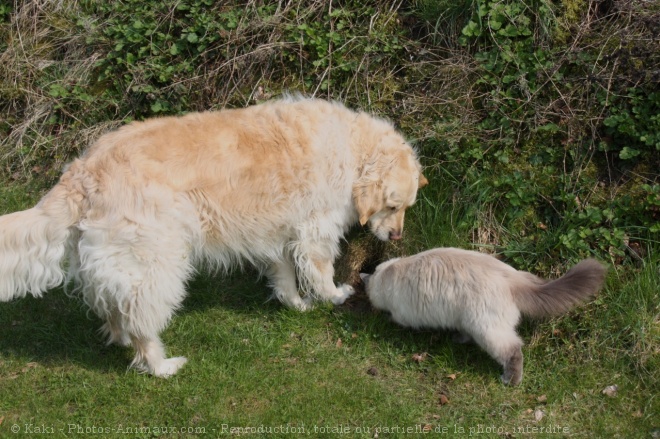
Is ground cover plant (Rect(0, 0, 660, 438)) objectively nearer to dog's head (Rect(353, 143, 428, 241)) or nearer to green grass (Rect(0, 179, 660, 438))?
green grass (Rect(0, 179, 660, 438))

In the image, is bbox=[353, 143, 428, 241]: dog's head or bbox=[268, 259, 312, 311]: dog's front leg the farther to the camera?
bbox=[268, 259, 312, 311]: dog's front leg

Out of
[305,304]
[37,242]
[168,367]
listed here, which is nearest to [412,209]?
[305,304]

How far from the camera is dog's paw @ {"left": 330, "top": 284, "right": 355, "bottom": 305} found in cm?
493

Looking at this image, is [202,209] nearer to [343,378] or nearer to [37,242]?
[37,242]

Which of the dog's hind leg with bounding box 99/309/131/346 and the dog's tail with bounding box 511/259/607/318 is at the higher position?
the dog's tail with bounding box 511/259/607/318

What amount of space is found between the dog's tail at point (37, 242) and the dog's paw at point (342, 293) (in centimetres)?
202

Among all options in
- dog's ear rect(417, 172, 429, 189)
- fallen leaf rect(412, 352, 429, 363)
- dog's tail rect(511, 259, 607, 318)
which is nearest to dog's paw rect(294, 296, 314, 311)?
fallen leaf rect(412, 352, 429, 363)

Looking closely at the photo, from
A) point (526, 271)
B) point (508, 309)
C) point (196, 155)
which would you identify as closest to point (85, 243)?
point (196, 155)

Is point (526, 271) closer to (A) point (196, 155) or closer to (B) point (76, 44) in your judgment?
(A) point (196, 155)

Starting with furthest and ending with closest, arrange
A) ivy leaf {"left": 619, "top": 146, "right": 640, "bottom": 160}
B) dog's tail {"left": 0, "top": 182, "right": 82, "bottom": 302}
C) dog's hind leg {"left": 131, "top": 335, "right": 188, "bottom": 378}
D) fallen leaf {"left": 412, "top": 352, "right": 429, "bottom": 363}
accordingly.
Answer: ivy leaf {"left": 619, "top": 146, "right": 640, "bottom": 160} < fallen leaf {"left": 412, "top": 352, "right": 429, "bottom": 363} < dog's hind leg {"left": 131, "top": 335, "right": 188, "bottom": 378} < dog's tail {"left": 0, "top": 182, "right": 82, "bottom": 302}

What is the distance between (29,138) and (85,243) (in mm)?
3331

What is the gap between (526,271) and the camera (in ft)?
14.8

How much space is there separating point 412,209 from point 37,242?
2815 millimetres

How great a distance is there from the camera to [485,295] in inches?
156
